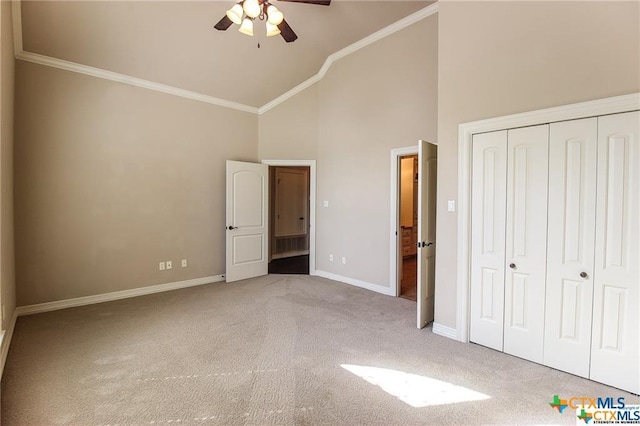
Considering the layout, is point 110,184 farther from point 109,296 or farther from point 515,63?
point 515,63

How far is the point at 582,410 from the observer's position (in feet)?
6.48

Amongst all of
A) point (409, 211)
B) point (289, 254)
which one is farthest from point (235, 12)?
point (289, 254)

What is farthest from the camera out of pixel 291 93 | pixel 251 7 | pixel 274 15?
pixel 291 93

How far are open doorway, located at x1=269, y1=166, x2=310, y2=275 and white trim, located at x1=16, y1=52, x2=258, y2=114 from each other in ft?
6.67

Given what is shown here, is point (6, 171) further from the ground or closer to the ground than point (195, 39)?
closer to the ground

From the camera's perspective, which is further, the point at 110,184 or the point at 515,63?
the point at 110,184

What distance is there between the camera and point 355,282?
4.92 m

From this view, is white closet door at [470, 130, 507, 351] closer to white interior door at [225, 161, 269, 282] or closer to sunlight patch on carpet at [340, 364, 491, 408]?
sunlight patch on carpet at [340, 364, 491, 408]

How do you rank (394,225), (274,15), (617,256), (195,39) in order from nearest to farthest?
(617,256) → (274,15) → (195,39) → (394,225)

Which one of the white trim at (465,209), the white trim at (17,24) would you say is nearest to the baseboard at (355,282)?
the white trim at (465,209)

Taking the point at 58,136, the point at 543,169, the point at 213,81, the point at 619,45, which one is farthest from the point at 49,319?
the point at 619,45

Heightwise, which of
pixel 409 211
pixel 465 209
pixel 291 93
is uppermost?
pixel 291 93

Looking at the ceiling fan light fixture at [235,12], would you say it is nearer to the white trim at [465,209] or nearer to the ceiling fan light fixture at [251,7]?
the ceiling fan light fixture at [251,7]

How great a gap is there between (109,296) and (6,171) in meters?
1.98
